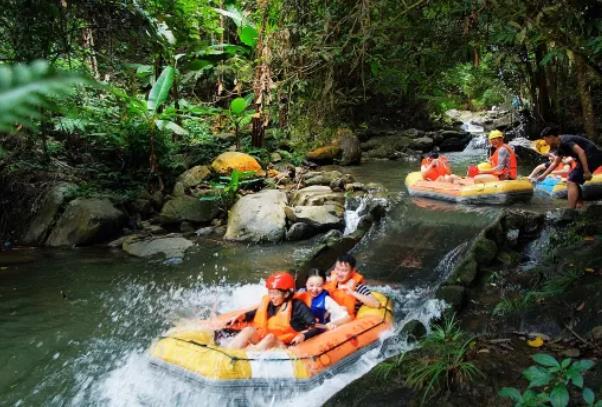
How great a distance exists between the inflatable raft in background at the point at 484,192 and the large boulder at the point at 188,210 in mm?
4481

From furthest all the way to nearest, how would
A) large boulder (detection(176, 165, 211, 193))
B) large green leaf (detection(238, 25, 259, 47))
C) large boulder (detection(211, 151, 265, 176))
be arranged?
large green leaf (detection(238, 25, 259, 47)) → large boulder (detection(211, 151, 265, 176)) → large boulder (detection(176, 165, 211, 193))

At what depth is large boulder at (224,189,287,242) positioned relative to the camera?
377 inches

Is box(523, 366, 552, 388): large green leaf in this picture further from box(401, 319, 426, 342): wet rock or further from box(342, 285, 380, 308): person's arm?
box(342, 285, 380, 308): person's arm

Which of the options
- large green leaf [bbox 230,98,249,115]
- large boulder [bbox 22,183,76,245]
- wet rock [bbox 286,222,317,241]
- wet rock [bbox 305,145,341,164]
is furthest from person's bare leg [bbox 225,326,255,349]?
wet rock [bbox 305,145,341,164]

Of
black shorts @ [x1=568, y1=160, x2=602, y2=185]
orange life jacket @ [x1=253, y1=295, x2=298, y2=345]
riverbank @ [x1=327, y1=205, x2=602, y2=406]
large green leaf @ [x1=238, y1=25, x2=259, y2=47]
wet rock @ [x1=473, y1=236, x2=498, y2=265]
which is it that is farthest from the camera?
large green leaf @ [x1=238, y1=25, x2=259, y2=47]

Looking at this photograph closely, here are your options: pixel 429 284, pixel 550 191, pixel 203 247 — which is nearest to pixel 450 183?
pixel 550 191

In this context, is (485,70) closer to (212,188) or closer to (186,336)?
(212,188)

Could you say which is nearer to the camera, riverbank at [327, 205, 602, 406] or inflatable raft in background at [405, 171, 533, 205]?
riverbank at [327, 205, 602, 406]

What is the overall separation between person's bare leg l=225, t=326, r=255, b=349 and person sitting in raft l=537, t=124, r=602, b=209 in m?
4.86

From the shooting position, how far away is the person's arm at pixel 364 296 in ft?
19.2

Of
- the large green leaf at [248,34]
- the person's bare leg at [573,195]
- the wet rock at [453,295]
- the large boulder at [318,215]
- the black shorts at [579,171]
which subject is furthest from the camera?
the large green leaf at [248,34]

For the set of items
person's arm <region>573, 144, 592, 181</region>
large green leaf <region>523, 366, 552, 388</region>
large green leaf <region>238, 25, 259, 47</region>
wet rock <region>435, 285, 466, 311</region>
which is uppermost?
large green leaf <region>238, 25, 259, 47</region>

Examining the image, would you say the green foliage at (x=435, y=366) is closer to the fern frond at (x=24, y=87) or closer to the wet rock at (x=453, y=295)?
the wet rock at (x=453, y=295)

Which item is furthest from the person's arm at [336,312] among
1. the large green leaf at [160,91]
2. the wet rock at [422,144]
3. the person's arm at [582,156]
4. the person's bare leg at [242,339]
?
the wet rock at [422,144]
